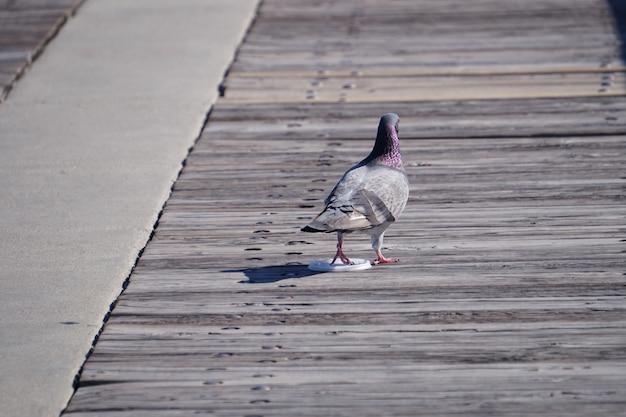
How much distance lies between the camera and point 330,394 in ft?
16.8

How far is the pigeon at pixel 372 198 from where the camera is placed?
623cm

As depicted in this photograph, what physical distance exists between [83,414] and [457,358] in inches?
72.4

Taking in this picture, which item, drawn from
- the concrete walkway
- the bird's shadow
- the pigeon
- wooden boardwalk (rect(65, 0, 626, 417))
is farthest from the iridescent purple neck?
the concrete walkway

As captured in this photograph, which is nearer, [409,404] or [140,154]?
[409,404]

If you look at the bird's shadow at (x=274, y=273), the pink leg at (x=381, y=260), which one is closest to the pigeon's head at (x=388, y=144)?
the pink leg at (x=381, y=260)

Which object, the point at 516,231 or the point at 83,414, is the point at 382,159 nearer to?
the point at 516,231

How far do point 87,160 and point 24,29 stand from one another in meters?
4.53

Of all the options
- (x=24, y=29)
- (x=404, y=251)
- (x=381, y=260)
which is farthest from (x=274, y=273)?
(x=24, y=29)

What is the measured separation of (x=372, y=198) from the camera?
6.44 meters

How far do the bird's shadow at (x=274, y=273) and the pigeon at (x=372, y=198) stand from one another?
0.20 metres

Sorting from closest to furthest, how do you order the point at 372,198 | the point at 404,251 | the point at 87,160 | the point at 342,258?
1. the point at 372,198
2. the point at 342,258
3. the point at 404,251
4. the point at 87,160

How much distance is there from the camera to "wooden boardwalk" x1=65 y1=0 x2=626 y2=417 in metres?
5.23

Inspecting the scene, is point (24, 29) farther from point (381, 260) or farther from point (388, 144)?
point (381, 260)

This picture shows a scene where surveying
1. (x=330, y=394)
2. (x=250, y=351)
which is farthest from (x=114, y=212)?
(x=330, y=394)
